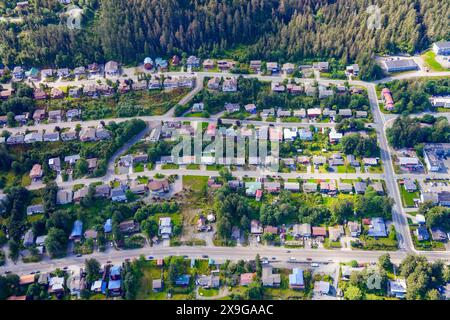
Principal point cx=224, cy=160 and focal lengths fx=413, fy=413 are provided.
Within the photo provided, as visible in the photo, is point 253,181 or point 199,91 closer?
point 253,181

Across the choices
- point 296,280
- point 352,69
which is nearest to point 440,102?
point 352,69

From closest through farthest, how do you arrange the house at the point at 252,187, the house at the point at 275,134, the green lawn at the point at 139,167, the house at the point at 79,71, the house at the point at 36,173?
the house at the point at 252,187
the house at the point at 36,173
the green lawn at the point at 139,167
the house at the point at 275,134
the house at the point at 79,71

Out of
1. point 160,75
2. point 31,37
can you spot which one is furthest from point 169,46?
point 31,37

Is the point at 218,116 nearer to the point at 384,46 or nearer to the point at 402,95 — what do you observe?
the point at 402,95

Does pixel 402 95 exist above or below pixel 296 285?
above

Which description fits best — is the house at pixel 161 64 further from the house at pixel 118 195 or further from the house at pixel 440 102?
the house at pixel 440 102

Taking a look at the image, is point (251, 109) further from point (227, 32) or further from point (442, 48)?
point (442, 48)

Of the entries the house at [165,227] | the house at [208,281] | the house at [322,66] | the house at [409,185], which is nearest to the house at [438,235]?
the house at [409,185]
